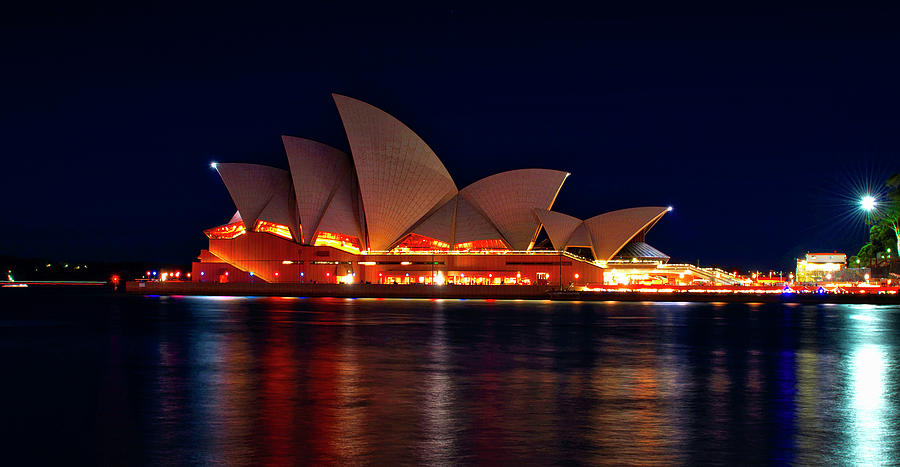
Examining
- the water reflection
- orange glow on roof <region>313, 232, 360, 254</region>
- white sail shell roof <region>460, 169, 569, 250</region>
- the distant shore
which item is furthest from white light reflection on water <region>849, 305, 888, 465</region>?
orange glow on roof <region>313, 232, 360, 254</region>

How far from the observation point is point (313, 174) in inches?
2830

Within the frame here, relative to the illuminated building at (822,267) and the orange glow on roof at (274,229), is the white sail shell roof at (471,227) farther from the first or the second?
the illuminated building at (822,267)

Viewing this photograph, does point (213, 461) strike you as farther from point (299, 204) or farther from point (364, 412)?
point (299, 204)

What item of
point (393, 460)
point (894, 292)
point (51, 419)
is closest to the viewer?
point (393, 460)

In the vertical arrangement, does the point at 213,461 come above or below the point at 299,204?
below

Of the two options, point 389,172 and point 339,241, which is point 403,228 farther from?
point 389,172

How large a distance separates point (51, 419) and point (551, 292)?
198 feet

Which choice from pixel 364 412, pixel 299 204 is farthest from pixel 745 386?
pixel 299 204

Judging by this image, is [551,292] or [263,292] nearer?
[551,292]

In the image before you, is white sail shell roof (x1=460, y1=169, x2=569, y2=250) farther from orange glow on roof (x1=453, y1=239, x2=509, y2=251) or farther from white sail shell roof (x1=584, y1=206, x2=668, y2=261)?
white sail shell roof (x1=584, y1=206, x2=668, y2=261)

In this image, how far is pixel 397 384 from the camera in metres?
16.8

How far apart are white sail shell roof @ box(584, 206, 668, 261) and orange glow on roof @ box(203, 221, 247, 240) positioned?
33962mm

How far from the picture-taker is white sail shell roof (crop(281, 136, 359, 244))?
2795 inches

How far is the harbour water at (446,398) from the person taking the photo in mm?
10539
